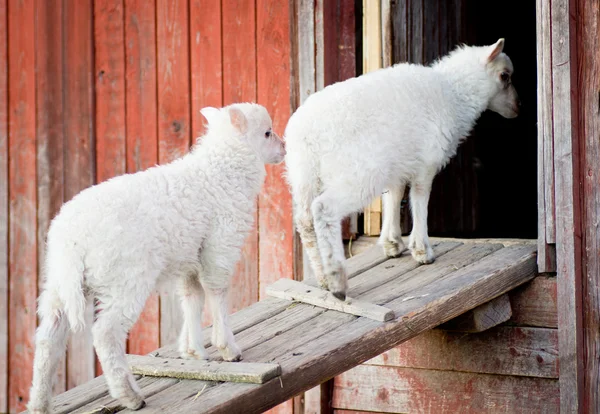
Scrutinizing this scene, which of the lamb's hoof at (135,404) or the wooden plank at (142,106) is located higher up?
the wooden plank at (142,106)

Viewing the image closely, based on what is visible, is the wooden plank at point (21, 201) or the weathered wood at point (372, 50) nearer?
the weathered wood at point (372, 50)

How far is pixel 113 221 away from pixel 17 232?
3791 millimetres

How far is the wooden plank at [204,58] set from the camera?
6.48 m

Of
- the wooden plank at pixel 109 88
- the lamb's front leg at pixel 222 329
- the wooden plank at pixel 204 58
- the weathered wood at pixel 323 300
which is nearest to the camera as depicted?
the lamb's front leg at pixel 222 329

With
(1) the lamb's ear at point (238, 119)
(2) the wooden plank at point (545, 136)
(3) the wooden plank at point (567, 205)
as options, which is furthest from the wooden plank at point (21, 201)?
(3) the wooden plank at point (567, 205)

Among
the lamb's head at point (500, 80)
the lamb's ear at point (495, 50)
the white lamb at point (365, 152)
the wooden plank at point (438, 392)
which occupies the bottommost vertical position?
the wooden plank at point (438, 392)

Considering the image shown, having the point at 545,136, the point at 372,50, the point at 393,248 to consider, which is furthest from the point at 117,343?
the point at 372,50

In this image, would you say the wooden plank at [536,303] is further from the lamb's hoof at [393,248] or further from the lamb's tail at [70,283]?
the lamb's tail at [70,283]

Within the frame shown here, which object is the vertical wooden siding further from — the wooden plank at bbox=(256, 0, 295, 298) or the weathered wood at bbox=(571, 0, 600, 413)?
the weathered wood at bbox=(571, 0, 600, 413)

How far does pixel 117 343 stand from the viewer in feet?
12.0

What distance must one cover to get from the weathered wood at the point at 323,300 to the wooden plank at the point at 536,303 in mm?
1145

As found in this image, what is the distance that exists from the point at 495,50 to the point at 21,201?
4.00 metres

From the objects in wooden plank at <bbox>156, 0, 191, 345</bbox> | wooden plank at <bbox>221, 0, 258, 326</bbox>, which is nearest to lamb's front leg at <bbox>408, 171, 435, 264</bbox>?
wooden plank at <bbox>221, 0, 258, 326</bbox>

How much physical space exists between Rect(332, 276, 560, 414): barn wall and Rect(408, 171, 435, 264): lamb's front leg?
0.49m
